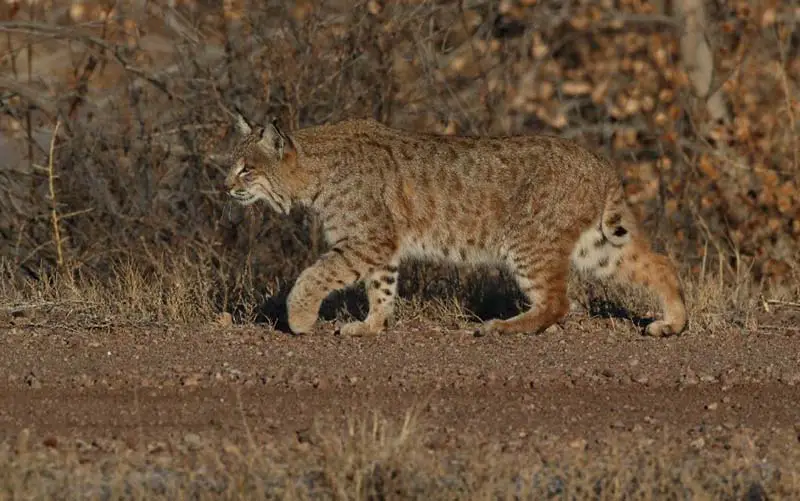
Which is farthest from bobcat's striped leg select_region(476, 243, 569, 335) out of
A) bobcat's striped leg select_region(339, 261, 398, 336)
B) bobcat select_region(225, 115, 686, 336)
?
bobcat's striped leg select_region(339, 261, 398, 336)

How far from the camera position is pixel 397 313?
28.8 ft

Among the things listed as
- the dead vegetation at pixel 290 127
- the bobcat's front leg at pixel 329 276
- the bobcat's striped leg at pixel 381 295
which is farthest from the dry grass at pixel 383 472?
the dead vegetation at pixel 290 127

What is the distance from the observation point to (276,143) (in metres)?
8.40

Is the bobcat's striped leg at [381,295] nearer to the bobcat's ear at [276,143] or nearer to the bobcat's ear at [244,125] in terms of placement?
the bobcat's ear at [276,143]

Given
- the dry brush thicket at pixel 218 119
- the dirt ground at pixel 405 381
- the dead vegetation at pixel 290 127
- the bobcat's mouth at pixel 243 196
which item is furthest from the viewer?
the dry brush thicket at pixel 218 119

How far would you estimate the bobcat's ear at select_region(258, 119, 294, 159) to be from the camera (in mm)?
8367

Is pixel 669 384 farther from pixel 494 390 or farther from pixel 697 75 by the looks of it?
pixel 697 75

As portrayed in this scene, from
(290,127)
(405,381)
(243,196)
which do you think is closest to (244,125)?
(243,196)

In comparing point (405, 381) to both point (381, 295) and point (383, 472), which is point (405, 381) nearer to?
point (381, 295)

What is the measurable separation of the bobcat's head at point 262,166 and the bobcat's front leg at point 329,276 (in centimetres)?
52

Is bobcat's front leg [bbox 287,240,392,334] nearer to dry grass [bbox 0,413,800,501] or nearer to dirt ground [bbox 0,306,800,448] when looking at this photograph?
dirt ground [bbox 0,306,800,448]

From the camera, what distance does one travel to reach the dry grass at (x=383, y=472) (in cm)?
480

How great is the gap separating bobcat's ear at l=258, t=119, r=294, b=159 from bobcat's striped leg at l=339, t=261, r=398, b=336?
83 centimetres

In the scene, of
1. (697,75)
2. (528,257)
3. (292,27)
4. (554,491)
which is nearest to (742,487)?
(554,491)
